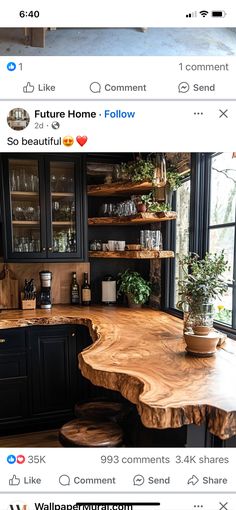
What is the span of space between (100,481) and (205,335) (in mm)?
657

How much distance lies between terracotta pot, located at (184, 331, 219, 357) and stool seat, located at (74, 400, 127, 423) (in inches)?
18.6

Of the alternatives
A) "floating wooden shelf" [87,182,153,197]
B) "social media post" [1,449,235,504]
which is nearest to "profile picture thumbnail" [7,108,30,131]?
"floating wooden shelf" [87,182,153,197]

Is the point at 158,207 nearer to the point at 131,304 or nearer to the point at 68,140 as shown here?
the point at 131,304

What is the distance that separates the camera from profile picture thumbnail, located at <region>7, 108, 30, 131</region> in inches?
48.4

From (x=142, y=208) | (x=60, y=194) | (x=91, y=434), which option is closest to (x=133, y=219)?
(x=142, y=208)

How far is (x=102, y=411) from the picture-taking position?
58.3 inches

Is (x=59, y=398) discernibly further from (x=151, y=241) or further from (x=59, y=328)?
(x=151, y=241)

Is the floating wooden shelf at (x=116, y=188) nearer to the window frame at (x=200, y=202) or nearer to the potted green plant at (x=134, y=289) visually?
the window frame at (x=200, y=202)

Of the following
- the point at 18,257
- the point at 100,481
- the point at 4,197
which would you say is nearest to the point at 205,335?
the point at 100,481

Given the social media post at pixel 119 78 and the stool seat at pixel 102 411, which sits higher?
the social media post at pixel 119 78

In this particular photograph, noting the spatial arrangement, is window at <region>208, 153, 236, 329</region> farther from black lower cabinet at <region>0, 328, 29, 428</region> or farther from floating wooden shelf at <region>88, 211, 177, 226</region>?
black lower cabinet at <region>0, 328, 29, 428</region>

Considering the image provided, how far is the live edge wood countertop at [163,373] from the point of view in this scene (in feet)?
2.97
